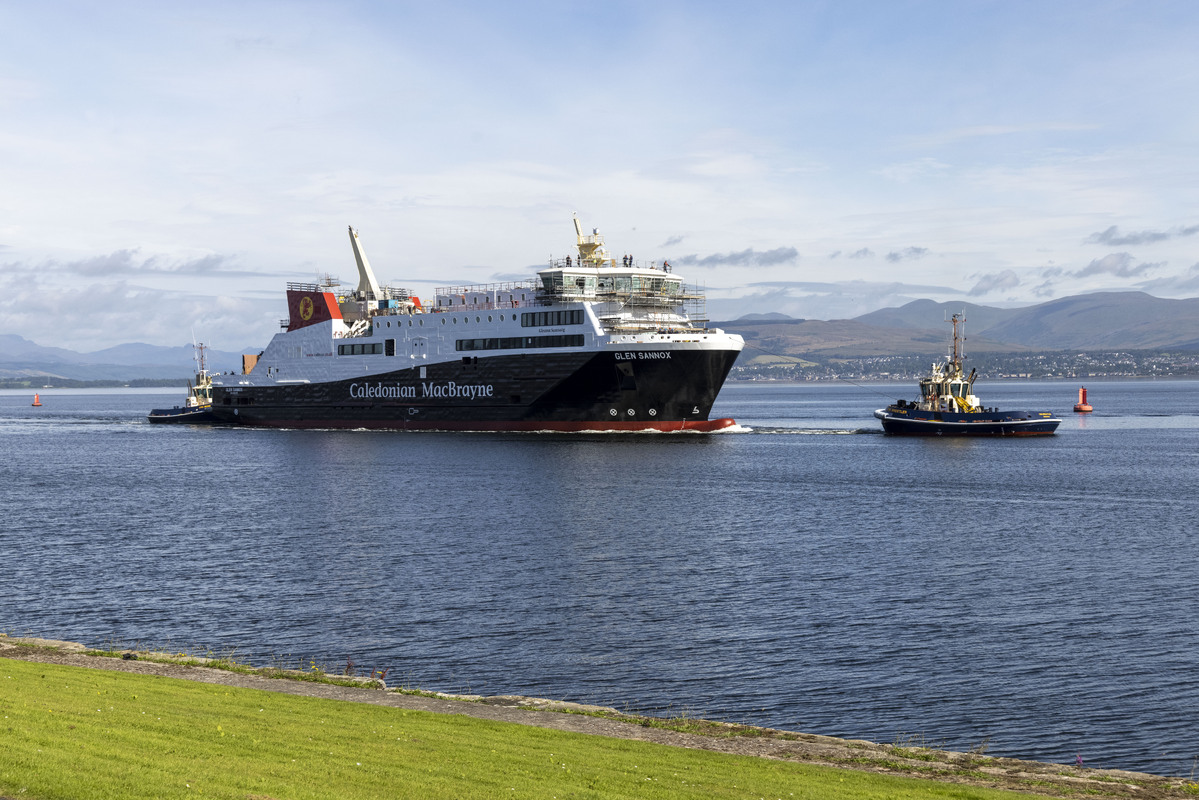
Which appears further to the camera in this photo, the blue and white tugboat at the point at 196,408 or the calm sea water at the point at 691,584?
the blue and white tugboat at the point at 196,408

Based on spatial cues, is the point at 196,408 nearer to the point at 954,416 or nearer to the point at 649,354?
the point at 649,354

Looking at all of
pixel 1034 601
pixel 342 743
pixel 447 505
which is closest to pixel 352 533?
pixel 447 505

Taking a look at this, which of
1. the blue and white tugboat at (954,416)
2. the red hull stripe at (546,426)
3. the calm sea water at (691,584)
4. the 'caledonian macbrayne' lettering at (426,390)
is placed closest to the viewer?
the calm sea water at (691,584)

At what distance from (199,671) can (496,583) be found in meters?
13.6

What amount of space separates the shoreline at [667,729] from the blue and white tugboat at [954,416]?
7840 cm

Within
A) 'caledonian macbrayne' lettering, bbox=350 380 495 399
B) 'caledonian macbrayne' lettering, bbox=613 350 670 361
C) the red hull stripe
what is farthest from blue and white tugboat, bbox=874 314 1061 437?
'caledonian macbrayne' lettering, bbox=350 380 495 399

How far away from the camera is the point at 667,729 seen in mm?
18266

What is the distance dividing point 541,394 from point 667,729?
228ft

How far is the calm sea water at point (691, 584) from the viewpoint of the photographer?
23.0 metres

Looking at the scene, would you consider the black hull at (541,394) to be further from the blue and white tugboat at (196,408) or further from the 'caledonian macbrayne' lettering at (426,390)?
the blue and white tugboat at (196,408)

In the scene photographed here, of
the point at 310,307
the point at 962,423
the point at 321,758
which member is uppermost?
the point at 310,307

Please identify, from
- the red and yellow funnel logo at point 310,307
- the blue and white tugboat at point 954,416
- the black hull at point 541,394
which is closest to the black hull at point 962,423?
the blue and white tugboat at point 954,416

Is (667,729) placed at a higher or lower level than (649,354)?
lower

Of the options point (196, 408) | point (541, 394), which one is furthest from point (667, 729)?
point (196, 408)
